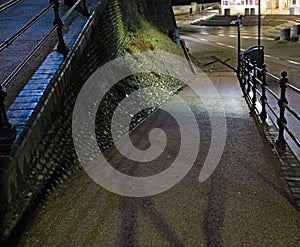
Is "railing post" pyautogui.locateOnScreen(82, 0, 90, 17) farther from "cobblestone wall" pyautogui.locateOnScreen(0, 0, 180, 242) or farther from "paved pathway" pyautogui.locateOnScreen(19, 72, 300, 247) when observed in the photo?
"paved pathway" pyautogui.locateOnScreen(19, 72, 300, 247)

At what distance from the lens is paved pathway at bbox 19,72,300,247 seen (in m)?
3.11

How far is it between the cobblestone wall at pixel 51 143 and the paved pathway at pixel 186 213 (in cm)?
17

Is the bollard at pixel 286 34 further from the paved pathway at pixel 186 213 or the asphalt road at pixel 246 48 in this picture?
the paved pathway at pixel 186 213

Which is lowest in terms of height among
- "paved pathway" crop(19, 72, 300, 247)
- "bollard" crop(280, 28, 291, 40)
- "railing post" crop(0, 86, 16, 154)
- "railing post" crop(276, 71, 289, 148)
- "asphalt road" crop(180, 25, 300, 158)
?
"asphalt road" crop(180, 25, 300, 158)

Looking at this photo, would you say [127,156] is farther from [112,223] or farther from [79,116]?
[112,223]

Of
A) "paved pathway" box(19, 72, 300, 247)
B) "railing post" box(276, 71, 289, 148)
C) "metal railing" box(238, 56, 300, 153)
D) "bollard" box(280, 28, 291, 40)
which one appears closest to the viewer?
"paved pathway" box(19, 72, 300, 247)

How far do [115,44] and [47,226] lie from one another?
524 centimetres

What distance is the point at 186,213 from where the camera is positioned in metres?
3.51

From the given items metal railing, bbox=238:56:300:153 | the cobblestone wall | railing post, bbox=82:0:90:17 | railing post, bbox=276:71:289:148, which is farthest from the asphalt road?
railing post, bbox=82:0:90:17

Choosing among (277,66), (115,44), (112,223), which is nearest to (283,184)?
(112,223)

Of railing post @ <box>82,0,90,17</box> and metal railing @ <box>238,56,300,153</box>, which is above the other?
railing post @ <box>82,0,90,17</box>

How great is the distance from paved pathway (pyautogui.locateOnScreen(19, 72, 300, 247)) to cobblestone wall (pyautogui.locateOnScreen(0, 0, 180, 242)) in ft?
0.56

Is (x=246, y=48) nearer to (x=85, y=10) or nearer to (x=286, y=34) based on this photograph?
(x=286, y=34)

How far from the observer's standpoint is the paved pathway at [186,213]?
10.2 feet
